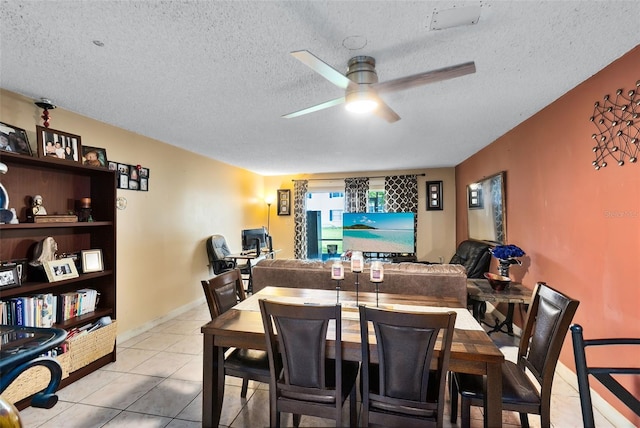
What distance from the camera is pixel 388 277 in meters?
2.62

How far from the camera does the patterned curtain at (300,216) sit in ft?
22.0

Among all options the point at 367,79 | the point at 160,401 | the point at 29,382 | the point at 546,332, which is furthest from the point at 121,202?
the point at 546,332

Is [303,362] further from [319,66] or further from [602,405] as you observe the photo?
[602,405]

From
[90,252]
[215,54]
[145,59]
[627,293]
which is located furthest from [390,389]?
[90,252]

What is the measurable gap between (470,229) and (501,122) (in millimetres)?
2175

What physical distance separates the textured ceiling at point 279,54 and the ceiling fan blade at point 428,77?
242 millimetres

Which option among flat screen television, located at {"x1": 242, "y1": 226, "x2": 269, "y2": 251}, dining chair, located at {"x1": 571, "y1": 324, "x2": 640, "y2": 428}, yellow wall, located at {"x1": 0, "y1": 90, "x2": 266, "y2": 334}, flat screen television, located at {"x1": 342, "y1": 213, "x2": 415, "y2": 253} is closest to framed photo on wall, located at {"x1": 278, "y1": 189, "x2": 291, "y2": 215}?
flat screen television, located at {"x1": 242, "y1": 226, "x2": 269, "y2": 251}

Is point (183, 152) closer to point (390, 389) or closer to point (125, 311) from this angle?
point (125, 311)

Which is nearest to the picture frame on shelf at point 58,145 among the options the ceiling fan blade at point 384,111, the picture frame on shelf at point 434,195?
the ceiling fan blade at point 384,111

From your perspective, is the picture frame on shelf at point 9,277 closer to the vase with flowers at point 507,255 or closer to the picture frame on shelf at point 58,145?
the picture frame on shelf at point 58,145

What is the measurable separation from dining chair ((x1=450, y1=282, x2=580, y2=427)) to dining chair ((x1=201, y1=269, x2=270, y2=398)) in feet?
3.81

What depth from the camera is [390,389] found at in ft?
4.54

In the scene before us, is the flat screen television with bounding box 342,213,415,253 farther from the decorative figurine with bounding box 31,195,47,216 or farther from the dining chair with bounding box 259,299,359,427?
the decorative figurine with bounding box 31,195,47,216

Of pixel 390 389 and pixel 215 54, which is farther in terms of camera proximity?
pixel 215 54
